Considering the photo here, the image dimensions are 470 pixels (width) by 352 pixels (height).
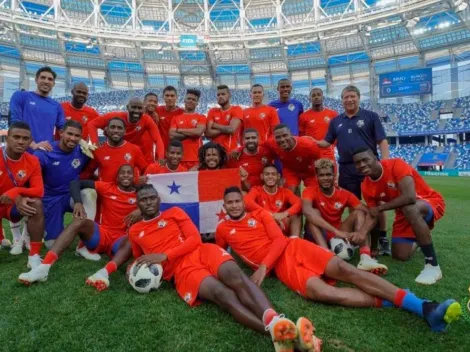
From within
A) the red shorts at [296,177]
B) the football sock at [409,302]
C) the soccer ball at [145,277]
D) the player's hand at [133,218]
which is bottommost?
the football sock at [409,302]

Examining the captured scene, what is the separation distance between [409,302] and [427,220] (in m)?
1.83

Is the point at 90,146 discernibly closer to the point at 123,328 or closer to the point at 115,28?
the point at 123,328

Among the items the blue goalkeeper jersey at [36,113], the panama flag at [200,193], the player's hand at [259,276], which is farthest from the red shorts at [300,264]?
the blue goalkeeper jersey at [36,113]

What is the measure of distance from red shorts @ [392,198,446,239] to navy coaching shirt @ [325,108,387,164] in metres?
0.93

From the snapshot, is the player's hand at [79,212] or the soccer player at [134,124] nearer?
the player's hand at [79,212]

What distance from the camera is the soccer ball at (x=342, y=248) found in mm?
3619

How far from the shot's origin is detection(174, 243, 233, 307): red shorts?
2717 mm

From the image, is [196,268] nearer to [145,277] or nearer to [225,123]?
[145,277]

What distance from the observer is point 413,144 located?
3488 centimetres

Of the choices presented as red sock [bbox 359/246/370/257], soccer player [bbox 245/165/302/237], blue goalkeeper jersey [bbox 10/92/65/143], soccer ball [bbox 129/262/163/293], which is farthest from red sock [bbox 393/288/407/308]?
blue goalkeeper jersey [bbox 10/92/65/143]

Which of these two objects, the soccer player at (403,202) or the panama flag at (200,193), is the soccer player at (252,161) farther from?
the soccer player at (403,202)

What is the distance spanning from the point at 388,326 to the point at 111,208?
3068 mm

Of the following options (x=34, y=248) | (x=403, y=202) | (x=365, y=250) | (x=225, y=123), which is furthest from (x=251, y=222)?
(x=225, y=123)

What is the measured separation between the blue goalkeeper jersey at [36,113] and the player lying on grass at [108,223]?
1383 mm
